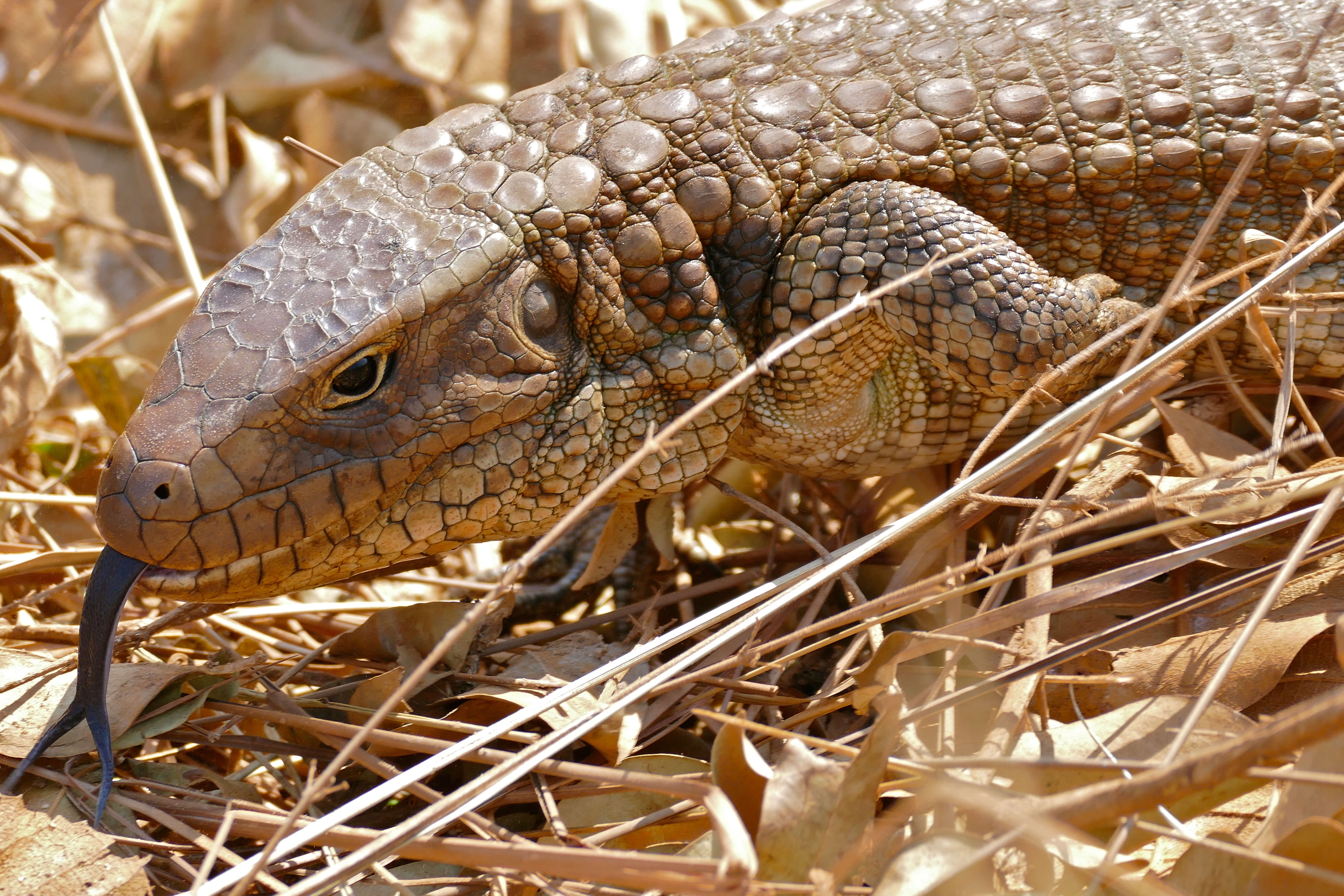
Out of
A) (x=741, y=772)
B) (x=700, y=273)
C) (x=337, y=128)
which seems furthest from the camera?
(x=337, y=128)

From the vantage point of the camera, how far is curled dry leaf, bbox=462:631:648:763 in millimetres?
2318

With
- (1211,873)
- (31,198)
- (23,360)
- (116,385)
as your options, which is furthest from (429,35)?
(1211,873)

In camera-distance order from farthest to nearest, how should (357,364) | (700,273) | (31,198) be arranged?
(31,198) → (700,273) → (357,364)

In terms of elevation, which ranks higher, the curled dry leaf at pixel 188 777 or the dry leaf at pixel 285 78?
the dry leaf at pixel 285 78

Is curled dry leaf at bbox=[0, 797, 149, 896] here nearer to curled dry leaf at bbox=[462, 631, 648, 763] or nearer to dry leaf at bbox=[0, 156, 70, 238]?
curled dry leaf at bbox=[462, 631, 648, 763]

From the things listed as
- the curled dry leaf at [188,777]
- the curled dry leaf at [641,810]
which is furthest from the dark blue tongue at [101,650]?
the curled dry leaf at [641,810]

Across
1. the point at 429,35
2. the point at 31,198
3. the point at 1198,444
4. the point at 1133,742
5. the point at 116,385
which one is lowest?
the point at 1133,742

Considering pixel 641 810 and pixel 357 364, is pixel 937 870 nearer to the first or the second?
pixel 641 810

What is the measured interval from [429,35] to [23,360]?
246cm

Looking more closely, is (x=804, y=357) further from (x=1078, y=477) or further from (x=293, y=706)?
(x=293, y=706)

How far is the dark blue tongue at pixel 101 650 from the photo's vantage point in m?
2.27

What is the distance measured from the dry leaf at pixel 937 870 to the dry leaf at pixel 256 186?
13.2 feet

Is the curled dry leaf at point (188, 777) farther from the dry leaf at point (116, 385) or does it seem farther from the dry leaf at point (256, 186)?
the dry leaf at point (256, 186)

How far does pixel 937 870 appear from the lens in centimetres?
179
